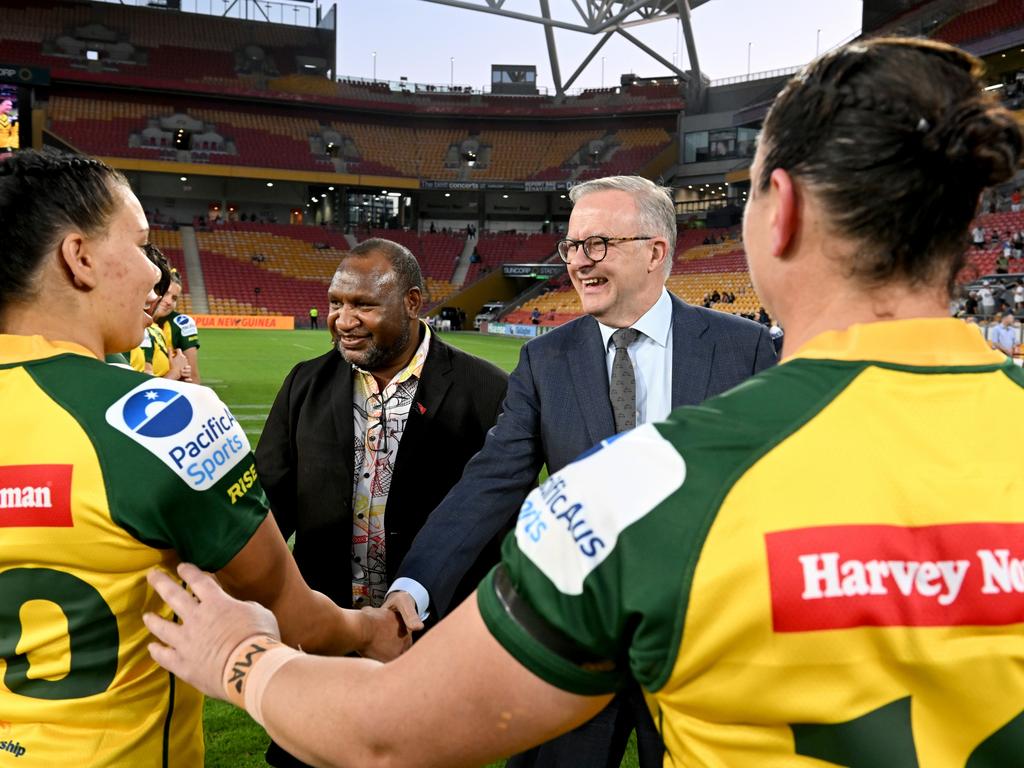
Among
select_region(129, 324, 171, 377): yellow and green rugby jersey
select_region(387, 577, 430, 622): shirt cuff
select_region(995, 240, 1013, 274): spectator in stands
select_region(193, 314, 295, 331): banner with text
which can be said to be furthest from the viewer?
select_region(193, 314, 295, 331): banner with text

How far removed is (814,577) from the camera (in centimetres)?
92

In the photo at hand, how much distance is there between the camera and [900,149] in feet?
3.36

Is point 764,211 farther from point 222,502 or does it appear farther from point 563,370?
point 563,370

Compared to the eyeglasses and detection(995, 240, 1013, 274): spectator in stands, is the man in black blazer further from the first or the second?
detection(995, 240, 1013, 274): spectator in stands

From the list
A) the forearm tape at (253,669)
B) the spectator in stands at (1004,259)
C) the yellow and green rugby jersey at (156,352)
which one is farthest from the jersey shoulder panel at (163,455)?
the spectator in stands at (1004,259)

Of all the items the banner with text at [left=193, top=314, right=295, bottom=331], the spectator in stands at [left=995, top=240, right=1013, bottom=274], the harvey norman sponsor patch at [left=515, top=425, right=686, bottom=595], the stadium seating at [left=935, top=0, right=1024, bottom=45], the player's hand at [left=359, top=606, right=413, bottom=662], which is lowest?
the banner with text at [left=193, top=314, right=295, bottom=331]

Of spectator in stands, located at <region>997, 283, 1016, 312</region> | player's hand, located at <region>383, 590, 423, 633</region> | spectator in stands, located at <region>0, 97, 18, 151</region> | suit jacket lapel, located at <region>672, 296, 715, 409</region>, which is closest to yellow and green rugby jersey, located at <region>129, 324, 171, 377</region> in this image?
player's hand, located at <region>383, 590, 423, 633</region>

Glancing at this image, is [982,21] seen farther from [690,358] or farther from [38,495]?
[38,495]

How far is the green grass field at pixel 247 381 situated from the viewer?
3.63m

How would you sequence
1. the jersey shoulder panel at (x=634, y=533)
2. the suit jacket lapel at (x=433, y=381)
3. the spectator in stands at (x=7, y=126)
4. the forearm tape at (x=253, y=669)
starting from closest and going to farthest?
the jersey shoulder panel at (x=634, y=533)
the forearm tape at (x=253, y=669)
the suit jacket lapel at (x=433, y=381)
the spectator in stands at (x=7, y=126)

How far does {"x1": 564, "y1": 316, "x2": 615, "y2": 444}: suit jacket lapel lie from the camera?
2.65 metres

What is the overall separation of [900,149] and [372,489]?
239 centimetres

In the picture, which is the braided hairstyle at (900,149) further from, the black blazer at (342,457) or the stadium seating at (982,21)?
the stadium seating at (982,21)

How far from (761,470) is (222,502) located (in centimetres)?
105
